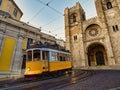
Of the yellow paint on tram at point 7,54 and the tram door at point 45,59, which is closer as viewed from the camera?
the tram door at point 45,59

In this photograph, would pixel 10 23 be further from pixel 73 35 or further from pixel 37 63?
pixel 73 35

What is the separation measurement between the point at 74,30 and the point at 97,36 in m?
7.17

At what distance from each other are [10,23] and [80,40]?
18.2 meters

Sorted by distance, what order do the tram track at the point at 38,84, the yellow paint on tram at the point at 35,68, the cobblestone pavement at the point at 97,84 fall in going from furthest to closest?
the yellow paint on tram at the point at 35,68 < the tram track at the point at 38,84 < the cobblestone pavement at the point at 97,84

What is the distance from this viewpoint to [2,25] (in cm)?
1387

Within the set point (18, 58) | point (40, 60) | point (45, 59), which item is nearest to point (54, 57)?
point (45, 59)

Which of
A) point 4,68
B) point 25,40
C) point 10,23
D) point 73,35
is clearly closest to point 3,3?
point 10,23

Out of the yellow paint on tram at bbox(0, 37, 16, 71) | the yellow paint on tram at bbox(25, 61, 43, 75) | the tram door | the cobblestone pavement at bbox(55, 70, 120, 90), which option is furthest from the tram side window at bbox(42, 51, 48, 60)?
the yellow paint on tram at bbox(0, 37, 16, 71)

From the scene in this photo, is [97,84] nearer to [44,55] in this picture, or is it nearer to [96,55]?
[44,55]

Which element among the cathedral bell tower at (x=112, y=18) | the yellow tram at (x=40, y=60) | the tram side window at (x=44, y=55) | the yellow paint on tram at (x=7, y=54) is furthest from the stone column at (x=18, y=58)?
the cathedral bell tower at (x=112, y=18)

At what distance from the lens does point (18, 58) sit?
49.5ft

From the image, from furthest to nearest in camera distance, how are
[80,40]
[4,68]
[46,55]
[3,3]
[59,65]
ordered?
1. [80,40]
2. [3,3]
3. [4,68]
4. [59,65]
5. [46,55]

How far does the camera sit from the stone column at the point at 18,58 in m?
14.3

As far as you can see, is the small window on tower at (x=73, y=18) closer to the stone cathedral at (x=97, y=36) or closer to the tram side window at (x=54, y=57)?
the stone cathedral at (x=97, y=36)
